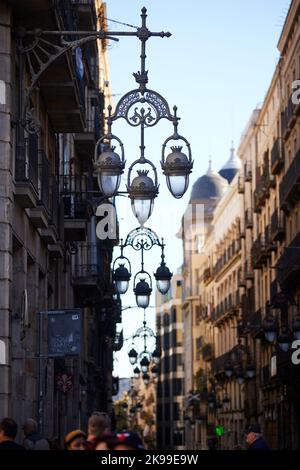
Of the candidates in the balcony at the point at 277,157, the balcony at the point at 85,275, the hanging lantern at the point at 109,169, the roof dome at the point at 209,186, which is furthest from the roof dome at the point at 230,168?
the hanging lantern at the point at 109,169

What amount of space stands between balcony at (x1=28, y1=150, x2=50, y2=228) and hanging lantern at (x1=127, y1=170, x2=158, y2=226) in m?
3.86

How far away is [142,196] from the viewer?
16859mm

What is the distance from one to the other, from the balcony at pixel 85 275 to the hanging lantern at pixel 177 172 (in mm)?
18043

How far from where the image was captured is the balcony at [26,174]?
18.8 metres

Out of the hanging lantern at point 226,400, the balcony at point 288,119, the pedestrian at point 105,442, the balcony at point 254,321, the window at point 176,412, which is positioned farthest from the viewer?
the window at point 176,412

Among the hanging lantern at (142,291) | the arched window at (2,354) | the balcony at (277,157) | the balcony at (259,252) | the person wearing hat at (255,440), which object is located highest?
the balcony at (277,157)

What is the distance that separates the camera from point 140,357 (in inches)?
1996

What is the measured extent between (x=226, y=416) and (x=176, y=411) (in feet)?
199

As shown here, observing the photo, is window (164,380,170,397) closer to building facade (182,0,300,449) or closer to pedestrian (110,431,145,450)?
building facade (182,0,300,449)

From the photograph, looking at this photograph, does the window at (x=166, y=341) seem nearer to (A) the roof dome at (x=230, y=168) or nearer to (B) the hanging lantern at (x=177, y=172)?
(A) the roof dome at (x=230, y=168)

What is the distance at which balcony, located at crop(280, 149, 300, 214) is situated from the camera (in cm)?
4869

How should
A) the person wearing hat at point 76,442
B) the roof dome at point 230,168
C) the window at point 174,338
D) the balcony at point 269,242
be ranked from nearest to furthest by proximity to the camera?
1. the person wearing hat at point 76,442
2. the balcony at point 269,242
3. the roof dome at point 230,168
4. the window at point 174,338

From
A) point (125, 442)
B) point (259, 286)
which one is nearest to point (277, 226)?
point (259, 286)

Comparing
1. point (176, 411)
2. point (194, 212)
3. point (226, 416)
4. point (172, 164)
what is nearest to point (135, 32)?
point (172, 164)
